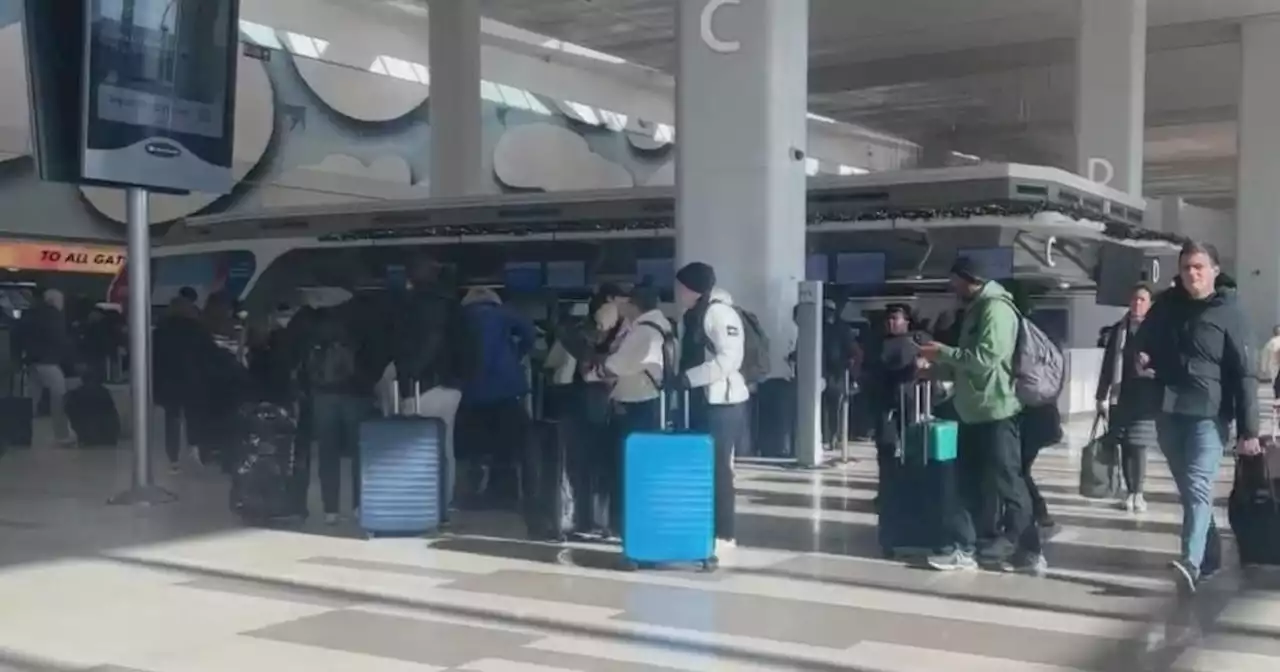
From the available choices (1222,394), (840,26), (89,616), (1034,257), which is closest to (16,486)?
(89,616)

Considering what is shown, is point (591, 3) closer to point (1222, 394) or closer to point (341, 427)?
point (341, 427)

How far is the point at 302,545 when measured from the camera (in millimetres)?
8281

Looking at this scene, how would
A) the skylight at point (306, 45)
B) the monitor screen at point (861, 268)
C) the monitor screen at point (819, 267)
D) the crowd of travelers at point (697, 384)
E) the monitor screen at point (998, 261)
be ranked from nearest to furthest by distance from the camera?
the crowd of travelers at point (697, 384) → the monitor screen at point (998, 261) → the monitor screen at point (861, 268) → the monitor screen at point (819, 267) → the skylight at point (306, 45)

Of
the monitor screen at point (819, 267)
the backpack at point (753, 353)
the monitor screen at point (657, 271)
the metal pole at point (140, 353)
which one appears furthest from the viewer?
the monitor screen at point (657, 271)

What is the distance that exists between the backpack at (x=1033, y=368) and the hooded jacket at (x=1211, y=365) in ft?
2.20

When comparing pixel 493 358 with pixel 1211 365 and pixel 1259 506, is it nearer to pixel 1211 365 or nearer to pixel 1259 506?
pixel 1211 365

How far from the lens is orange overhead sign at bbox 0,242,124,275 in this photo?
2541 cm

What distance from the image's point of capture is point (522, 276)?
59.7 ft

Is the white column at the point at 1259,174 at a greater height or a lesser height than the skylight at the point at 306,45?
lesser

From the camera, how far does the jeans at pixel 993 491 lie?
23.7ft

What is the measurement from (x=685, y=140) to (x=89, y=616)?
820 centimetres

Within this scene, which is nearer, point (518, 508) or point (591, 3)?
point (518, 508)

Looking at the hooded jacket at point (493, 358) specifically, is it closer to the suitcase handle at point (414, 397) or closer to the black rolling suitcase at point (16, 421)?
the suitcase handle at point (414, 397)

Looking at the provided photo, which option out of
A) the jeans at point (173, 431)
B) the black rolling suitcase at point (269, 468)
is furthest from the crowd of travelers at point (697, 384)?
the jeans at point (173, 431)
